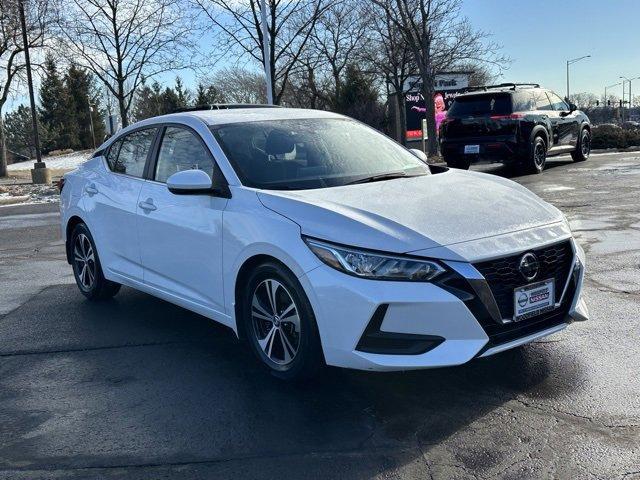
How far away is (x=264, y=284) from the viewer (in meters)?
4.05

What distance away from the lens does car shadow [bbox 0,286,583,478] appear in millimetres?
3338

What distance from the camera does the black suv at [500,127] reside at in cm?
1434

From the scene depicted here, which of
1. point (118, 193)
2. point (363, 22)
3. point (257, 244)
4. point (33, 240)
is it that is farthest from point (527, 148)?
point (363, 22)

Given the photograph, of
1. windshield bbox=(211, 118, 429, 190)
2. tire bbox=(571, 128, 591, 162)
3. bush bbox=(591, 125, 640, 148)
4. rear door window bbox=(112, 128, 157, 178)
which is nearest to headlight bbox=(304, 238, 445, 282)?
windshield bbox=(211, 118, 429, 190)

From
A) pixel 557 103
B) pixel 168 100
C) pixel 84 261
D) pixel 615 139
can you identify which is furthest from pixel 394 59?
pixel 168 100

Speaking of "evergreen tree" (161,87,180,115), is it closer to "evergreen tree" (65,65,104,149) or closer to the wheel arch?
"evergreen tree" (65,65,104,149)

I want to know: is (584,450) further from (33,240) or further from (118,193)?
(33,240)

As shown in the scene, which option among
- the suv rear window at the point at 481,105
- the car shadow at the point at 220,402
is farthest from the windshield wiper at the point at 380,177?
the suv rear window at the point at 481,105

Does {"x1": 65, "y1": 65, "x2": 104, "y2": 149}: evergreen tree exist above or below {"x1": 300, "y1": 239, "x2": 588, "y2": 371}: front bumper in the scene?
above

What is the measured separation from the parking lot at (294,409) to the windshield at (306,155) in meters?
1.25

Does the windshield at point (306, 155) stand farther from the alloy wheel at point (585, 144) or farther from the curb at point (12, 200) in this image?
the curb at point (12, 200)

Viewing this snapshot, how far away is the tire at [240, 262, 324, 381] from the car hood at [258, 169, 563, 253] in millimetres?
365

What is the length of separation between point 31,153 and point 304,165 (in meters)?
75.7

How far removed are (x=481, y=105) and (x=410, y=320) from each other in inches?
473
